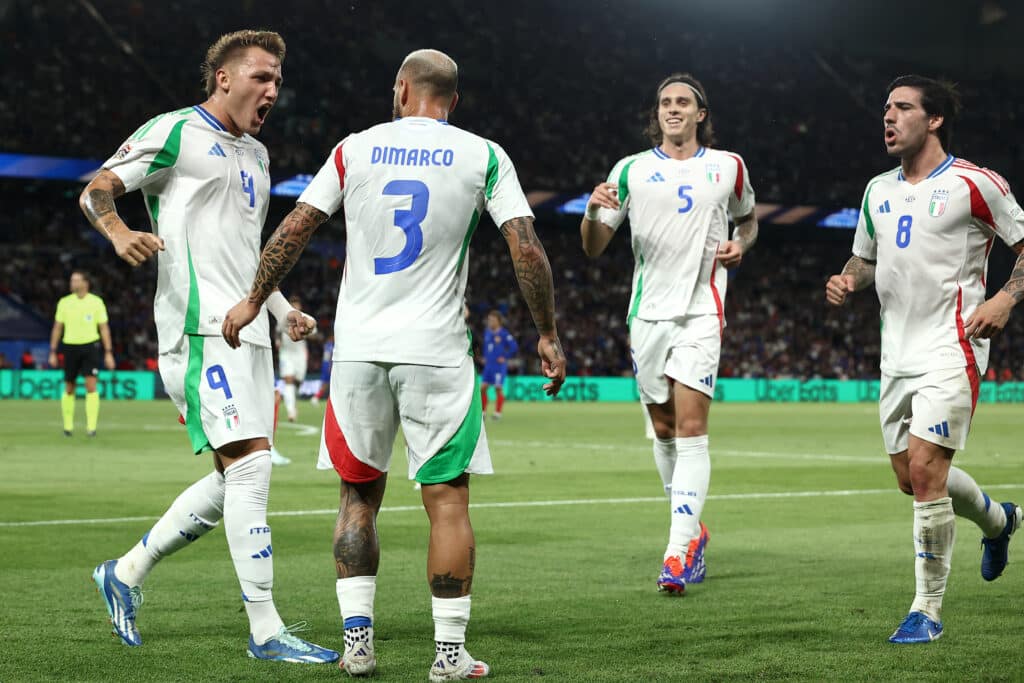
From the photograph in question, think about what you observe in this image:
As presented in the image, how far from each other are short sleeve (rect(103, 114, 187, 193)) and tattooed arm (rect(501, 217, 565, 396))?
1.49m

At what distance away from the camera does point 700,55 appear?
163ft

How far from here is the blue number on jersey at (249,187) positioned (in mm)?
5605

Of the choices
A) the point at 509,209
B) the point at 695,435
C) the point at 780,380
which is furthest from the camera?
the point at 780,380

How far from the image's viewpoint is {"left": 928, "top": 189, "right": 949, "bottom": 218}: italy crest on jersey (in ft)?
19.5

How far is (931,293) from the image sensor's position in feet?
19.6

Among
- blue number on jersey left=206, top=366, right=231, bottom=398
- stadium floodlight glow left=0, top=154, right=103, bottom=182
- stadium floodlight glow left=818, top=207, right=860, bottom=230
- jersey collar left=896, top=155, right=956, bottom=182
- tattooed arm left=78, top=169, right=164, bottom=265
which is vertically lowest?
blue number on jersey left=206, top=366, right=231, bottom=398

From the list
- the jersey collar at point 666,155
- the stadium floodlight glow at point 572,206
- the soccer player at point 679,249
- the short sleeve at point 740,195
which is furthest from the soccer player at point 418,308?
the stadium floodlight glow at point 572,206

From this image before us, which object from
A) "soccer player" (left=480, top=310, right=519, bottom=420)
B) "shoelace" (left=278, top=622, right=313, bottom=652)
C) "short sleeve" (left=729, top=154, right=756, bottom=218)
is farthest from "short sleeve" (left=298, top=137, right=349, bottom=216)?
"soccer player" (left=480, top=310, right=519, bottom=420)

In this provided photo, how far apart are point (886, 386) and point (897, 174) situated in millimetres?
969

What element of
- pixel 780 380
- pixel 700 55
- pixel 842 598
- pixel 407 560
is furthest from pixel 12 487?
pixel 700 55

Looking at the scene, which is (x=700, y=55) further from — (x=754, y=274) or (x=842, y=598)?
(x=842, y=598)

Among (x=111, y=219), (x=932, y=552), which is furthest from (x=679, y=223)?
(x=111, y=219)

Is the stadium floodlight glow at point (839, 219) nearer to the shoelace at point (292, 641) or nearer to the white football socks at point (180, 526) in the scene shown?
the white football socks at point (180, 526)

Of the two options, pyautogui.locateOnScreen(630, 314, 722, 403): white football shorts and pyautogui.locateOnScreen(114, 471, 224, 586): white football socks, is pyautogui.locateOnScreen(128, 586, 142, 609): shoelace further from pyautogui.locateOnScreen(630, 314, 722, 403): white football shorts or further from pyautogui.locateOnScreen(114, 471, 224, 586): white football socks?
pyautogui.locateOnScreen(630, 314, 722, 403): white football shorts
